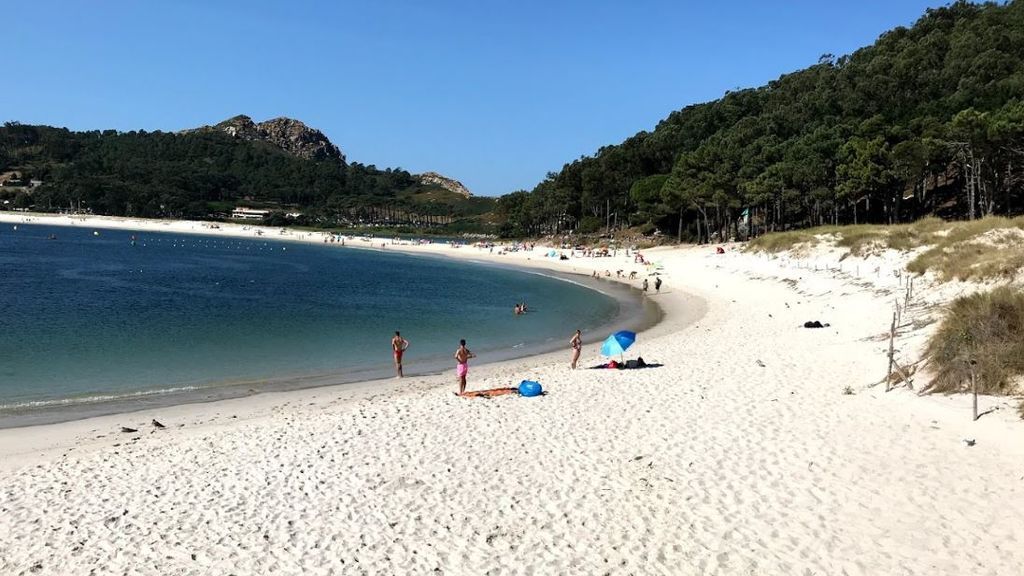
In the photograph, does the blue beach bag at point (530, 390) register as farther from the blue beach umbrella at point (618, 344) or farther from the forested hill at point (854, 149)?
the forested hill at point (854, 149)

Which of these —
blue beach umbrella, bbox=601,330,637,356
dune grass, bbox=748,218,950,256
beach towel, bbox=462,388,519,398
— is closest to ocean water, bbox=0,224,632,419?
beach towel, bbox=462,388,519,398

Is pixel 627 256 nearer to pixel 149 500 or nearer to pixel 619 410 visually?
pixel 619 410

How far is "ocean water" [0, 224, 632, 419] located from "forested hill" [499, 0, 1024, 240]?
24999 millimetres

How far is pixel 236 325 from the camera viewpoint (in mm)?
29109

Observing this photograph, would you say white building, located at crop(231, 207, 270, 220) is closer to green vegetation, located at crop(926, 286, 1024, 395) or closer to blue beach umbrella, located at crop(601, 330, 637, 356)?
blue beach umbrella, located at crop(601, 330, 637, 356)

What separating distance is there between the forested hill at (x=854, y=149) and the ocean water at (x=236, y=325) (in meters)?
25.0

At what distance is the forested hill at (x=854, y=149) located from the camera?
4825cm

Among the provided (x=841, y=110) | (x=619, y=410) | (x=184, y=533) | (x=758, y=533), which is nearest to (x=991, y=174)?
(x=841, y=110)

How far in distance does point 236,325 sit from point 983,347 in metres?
28.0

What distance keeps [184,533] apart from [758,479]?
814cm

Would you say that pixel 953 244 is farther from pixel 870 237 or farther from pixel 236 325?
pixel 236 325

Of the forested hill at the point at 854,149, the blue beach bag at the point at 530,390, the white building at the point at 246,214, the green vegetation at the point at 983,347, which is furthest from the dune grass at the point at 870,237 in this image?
the white building at the point at 246,214

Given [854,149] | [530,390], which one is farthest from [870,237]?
[530,390]

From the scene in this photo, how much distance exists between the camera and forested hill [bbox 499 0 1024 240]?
4825 cm
